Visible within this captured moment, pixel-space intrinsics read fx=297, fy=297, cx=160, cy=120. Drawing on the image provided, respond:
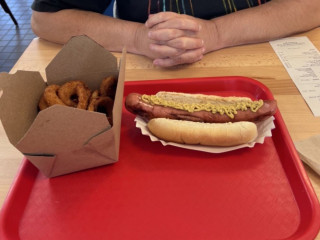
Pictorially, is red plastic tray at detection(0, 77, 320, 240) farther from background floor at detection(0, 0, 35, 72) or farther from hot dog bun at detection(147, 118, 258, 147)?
background floor at detection(0, 0, 35, 72)

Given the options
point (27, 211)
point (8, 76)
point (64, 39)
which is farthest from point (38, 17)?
point (27, 211)

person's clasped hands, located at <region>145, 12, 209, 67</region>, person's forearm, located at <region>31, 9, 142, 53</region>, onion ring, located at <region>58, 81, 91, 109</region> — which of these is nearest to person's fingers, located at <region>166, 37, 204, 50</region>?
person's clasped hands, located at <region>145, 12, 209, 67</region>

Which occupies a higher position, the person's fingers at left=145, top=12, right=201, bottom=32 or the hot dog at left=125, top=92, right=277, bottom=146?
the person's fingers at left=145, top=12, right=201, bottom=32

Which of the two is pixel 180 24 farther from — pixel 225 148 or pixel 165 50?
pixel 225 148

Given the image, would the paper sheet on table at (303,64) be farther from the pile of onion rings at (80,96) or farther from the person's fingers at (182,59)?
the pile of onion rings at (80,96)

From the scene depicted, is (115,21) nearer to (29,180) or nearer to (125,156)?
(125,156)
